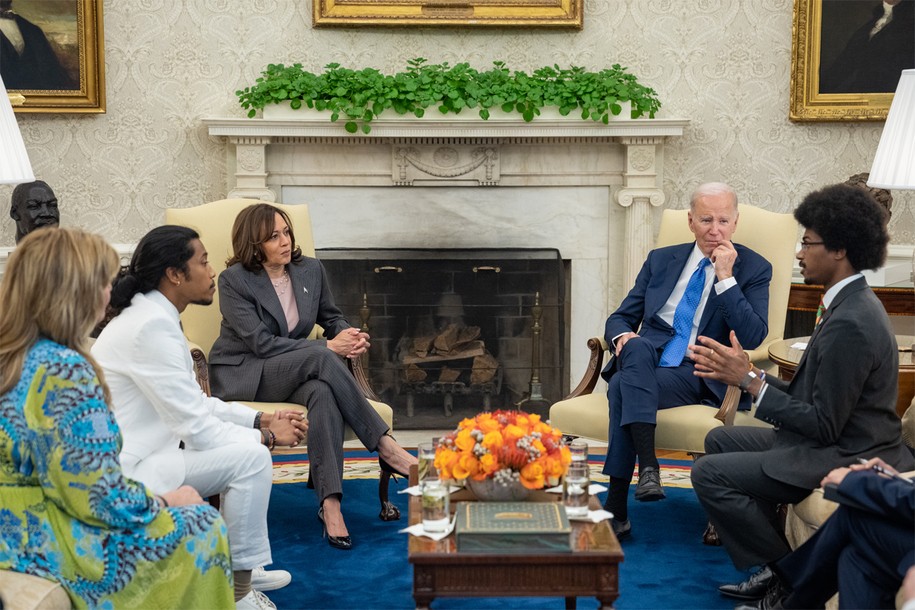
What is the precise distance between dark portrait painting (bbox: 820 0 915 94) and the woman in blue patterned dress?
15.5 ft

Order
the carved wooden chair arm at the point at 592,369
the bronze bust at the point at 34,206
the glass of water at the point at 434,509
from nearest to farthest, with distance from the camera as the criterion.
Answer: the glass of water at the point at 434,509
the carved wooden chair arm at the point at 592,369
the bronze bust at the point at 34,206

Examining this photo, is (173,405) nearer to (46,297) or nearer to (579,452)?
(46,297)

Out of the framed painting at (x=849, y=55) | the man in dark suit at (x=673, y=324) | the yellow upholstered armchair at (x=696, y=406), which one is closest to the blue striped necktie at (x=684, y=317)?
the man in dark suit at (x=673, y=324)

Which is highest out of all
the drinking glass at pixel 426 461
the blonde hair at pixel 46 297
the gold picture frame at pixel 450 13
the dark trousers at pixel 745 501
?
the gold picture frame at pixel 450 13

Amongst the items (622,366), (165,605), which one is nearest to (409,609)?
(165,605)

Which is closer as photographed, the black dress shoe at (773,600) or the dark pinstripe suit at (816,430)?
the dark pinstripe suit at (816,430)

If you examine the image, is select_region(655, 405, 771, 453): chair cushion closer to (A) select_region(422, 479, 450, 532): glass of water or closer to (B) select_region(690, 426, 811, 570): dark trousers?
(B) select_region(690, 426, 811, 570): dark trousers

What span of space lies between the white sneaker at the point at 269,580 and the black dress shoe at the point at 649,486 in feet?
4.18

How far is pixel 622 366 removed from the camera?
4.24 metres

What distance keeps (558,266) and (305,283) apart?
78.3 inches

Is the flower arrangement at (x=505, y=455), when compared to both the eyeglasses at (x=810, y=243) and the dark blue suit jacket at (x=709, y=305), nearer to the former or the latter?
the eyeglasses at (x=810, y=243)

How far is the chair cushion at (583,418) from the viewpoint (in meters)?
4.29

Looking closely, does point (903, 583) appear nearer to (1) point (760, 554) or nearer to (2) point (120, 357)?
(1) point (760, 554)

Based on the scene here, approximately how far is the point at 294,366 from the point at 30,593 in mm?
1932
